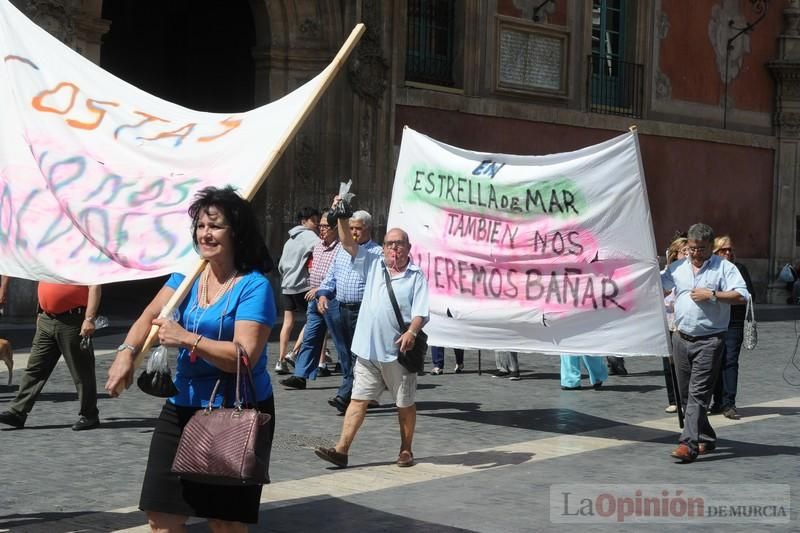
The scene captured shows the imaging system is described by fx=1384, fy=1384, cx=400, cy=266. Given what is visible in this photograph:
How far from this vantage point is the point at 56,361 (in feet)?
32.7

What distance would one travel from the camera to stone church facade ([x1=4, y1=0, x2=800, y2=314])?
21.6 m

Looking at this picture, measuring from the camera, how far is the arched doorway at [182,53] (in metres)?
23.4

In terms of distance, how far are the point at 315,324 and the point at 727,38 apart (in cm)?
1961

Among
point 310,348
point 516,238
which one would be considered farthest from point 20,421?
point 516,238

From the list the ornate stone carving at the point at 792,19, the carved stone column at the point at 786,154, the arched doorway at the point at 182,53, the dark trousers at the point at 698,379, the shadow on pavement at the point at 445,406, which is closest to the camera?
the dark trousers at the point at 698,379

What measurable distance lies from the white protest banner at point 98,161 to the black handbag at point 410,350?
10.6 ft

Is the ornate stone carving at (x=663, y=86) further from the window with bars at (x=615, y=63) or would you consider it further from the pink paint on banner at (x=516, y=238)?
the pink paint on banner at (x=516, y=238)

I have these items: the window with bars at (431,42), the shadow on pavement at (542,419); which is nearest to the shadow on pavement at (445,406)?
the shadow on pavement at (542,419)

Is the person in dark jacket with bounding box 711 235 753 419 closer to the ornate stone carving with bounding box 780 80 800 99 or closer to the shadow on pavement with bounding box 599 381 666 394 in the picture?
the shadow on pavement with bounding box 599 381 666 394

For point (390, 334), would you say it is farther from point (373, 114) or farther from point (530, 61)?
point (530, 61)

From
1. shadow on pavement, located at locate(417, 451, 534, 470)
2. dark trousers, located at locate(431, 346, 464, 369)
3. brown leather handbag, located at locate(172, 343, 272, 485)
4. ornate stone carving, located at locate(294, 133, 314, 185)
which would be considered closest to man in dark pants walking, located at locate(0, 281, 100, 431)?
shadow on pavement, located at locate(417, 451, 534, 470)

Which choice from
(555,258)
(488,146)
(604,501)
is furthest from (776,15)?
(604,501)

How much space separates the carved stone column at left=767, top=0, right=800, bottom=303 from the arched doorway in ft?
43.7

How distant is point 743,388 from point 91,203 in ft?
31.8
